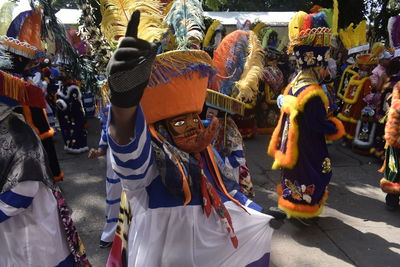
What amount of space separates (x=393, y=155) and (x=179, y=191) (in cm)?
366

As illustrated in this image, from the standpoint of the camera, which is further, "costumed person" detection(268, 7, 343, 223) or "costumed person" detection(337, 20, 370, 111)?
"costumed person" detection(337, 20, 370, 111)

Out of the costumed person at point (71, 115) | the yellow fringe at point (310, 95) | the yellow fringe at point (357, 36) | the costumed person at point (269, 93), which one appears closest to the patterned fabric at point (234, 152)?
the yellow fringe at point (310, 95)

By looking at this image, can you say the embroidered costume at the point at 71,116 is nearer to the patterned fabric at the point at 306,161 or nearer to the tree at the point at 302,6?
the patterned fabric at the point at 306,161

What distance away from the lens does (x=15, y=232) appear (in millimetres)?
2025

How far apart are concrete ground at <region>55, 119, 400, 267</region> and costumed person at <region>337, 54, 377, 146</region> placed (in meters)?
1.06

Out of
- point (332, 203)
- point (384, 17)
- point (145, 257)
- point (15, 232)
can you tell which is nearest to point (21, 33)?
point (15, 232)

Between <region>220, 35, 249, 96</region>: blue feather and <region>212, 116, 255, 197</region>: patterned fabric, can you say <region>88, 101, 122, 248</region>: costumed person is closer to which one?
<region>212, 116, 255, 197</region>: patterned fabric

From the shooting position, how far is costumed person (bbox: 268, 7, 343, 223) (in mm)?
3568

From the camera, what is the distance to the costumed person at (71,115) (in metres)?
6.55

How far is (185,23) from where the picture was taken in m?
1.72

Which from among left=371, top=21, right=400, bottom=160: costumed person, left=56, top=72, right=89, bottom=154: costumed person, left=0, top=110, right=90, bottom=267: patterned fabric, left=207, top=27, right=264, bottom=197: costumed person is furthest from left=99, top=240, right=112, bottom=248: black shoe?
left=371, top=21, right=400, bottom=160: costumed person

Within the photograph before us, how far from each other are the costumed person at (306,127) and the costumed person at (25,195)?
2.55m

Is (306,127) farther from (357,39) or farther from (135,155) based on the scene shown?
(357,39)

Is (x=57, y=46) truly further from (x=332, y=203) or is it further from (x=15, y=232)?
(x=332, y=203)
